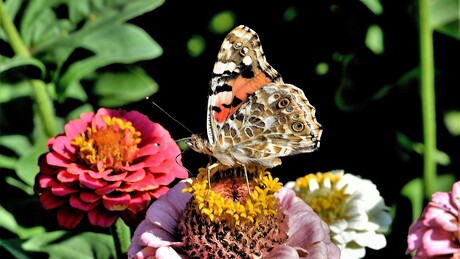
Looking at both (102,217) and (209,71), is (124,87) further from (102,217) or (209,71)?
(102,217)

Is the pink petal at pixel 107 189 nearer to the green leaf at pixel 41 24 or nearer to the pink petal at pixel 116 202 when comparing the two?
the pink petal at pixel 116 202

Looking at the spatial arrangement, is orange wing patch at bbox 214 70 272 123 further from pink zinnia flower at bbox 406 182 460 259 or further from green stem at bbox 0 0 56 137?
green stem at bbox 0 0 56 137

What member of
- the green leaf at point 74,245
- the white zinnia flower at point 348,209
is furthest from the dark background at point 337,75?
the green leaf at point 74,245

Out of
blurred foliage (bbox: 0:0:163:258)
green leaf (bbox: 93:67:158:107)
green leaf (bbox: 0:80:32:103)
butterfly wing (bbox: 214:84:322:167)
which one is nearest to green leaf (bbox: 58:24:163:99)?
blurred foliage (bbox: 0:0:163:258)

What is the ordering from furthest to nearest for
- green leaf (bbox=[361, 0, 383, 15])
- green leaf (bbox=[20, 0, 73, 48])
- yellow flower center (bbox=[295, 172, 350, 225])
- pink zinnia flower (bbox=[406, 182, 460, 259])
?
green leaf (bbox=[20, 0, 73, 48]) → green leaf (bbox=[361, 0, 383, 15]) → yellow flower center (bbox=[295, 172, 350, 225]) → pink zinnia flower (bbox=[406, 182, 460, 259])

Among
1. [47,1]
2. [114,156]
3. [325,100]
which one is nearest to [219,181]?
[114,156]

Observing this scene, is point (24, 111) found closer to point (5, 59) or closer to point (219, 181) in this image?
point (5, 59)
